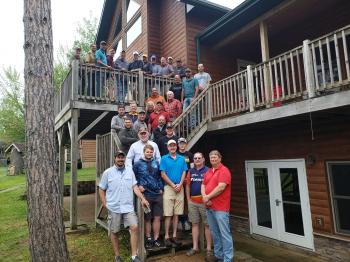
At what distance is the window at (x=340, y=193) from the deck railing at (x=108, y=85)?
5.22 m

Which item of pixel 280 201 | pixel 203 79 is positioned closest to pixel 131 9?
pixel 203 79

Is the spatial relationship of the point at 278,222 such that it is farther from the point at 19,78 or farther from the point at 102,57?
the point at 19,78

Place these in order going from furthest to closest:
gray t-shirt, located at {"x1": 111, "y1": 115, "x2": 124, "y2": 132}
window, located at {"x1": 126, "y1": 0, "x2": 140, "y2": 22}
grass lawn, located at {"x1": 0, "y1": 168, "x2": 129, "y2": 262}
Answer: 1. window, located at {"x1": 126, "y1": 0, "x2": 140, "y2": 22}
2. gray t-shirt, located at {"x1": 111, "y1": 115, "x2": 124, "y2": 132}
3. grass lawn, located at {"x1": 0, "y1": 168, "x2": 129, "y2": 262}

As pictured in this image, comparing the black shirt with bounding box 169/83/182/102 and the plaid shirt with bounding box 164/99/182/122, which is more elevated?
the black shirt with bounding box 169/83/182/102

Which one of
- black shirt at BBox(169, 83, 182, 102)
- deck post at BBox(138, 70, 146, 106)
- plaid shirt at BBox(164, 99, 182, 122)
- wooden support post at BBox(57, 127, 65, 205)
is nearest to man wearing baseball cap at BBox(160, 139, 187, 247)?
plaid shirt at BBox(164, 99, 182, 122)

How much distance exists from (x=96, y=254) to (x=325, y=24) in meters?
8.20

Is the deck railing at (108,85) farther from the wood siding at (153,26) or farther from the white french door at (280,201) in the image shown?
the white french door at (280,201)

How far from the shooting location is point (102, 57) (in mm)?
8656

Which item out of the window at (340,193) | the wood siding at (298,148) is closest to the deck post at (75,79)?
the wood siding at (298,148)

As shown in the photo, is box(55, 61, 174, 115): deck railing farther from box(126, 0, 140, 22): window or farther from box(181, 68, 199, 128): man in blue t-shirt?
box(126, 0, 140, 22): window

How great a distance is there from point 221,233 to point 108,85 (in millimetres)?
5346

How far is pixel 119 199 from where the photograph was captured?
496 cm

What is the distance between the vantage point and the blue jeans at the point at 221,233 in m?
4.76

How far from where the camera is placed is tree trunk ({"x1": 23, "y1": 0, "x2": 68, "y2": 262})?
155 inches
